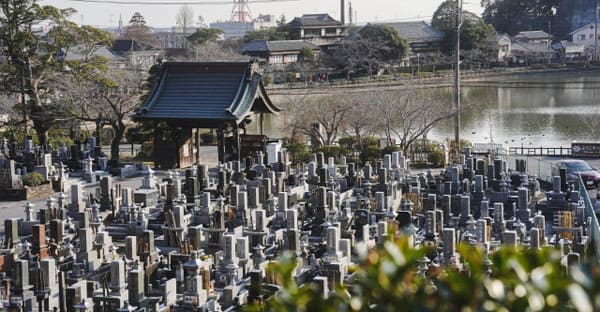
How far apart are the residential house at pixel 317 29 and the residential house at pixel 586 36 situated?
2204 cm

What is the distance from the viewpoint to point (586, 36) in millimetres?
80375

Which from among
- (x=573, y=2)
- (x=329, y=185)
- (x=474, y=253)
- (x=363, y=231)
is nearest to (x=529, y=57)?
(x=573, y=2)

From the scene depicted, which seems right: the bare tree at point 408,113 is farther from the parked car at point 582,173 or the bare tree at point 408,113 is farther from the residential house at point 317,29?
the residential house at point 317,29

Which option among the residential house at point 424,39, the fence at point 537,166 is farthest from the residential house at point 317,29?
the fence at point 537,166

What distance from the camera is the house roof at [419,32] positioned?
68688 mm

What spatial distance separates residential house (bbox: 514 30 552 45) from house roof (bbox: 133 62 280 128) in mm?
55955

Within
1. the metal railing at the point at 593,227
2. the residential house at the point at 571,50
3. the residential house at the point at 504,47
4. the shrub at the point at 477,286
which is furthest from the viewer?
the residential house at the point at 571,50

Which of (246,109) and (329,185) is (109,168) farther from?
(329,185)

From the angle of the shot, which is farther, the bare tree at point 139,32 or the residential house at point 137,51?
the bare tree at point 139,32

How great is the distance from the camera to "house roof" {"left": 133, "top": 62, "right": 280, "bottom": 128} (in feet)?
79.3

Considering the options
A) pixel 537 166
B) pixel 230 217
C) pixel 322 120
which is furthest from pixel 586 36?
pixel 230 217

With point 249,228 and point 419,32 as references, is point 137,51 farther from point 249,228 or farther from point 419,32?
point 249,228

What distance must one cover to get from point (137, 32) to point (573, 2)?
4449 centimetres

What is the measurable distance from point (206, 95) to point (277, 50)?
3879cm
